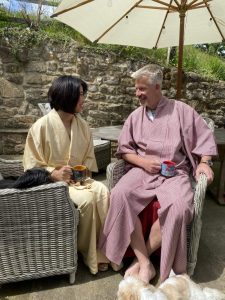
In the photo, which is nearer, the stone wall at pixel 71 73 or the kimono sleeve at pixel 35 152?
the kimono sleeve at pixel 35 152

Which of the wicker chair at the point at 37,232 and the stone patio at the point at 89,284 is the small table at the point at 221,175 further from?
the wicker chair at the point at 37,232

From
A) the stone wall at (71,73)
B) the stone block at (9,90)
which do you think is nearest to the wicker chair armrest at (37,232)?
the stone wall at (71,73)

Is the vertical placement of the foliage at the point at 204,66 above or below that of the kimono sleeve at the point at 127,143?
above

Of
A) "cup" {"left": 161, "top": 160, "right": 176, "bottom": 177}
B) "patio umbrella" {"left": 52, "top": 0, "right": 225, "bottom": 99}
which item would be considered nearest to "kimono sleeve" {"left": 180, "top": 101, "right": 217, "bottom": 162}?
"cup" {"left": 161, "top": 160, "right": 176, "bottom": 177}

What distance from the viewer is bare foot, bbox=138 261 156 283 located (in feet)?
8.13

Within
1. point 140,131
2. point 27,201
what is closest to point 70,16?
point 140,131

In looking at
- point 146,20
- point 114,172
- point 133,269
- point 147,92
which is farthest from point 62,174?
point 146,20

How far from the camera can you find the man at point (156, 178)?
2.48 metres

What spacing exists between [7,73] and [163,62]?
2.69 m

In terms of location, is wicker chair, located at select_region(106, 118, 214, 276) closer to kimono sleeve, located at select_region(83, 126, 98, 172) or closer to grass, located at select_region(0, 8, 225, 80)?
kimono sleeve, located at select_region(83, 126, 98, 172)

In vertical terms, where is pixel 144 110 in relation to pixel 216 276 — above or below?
above

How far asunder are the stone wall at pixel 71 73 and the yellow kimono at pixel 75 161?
9.65 feet

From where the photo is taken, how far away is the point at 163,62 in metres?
6.09

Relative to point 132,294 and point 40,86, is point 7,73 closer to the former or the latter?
point 40,86
